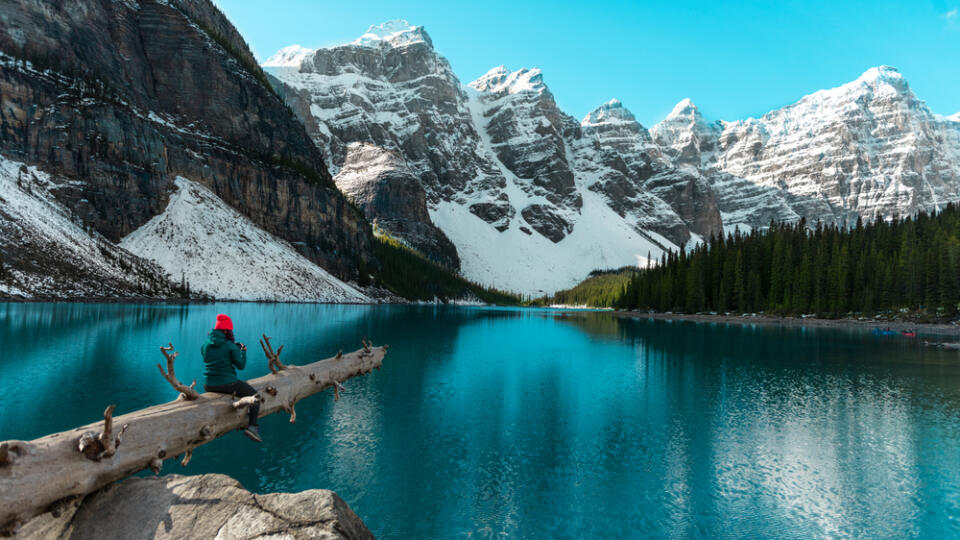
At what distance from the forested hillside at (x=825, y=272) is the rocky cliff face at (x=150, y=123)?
117 m

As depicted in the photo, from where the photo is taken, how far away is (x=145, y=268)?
10750cm

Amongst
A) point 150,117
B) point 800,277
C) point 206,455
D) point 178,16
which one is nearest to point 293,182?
point 150,117

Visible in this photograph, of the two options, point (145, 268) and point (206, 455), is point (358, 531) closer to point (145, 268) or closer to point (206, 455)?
point (206, 455)

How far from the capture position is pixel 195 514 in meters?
6.37

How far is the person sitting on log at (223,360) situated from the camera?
1137 centimetres

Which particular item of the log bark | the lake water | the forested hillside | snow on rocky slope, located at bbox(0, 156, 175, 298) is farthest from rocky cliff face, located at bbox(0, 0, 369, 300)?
the log bark

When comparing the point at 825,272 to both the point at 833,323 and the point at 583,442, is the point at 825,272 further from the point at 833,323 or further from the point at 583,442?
the point at 583,442

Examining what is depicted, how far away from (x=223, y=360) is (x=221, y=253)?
432 ft

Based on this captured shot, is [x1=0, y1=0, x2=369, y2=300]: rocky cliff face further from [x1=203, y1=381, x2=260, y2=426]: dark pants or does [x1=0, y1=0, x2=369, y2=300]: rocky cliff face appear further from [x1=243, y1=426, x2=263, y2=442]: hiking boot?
[x1=243, y1=426, x2=263, y2=442]: hiking boot

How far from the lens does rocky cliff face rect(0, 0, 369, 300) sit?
371 feet

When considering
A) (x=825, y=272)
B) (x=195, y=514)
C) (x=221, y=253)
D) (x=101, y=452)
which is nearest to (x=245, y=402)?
(x=101, y=452)

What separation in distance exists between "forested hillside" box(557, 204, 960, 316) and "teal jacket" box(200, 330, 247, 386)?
4044 inches

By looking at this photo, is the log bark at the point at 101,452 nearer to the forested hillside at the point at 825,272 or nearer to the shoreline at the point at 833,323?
the shoreline at the point at 833,323

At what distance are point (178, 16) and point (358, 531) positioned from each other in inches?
8217
